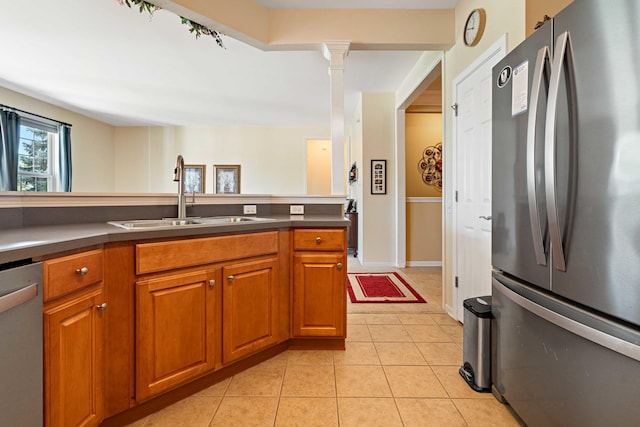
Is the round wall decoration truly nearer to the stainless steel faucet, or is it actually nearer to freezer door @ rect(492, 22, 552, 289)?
freezer door @ rect(492, 22, 552, 289)


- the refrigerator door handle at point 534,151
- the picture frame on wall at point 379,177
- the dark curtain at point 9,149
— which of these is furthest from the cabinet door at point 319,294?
the dark curtain at point 9,149

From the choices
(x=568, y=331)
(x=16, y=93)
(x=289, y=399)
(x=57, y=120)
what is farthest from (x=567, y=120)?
(x=57, y=120)

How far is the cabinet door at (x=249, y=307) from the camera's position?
1.68 meters

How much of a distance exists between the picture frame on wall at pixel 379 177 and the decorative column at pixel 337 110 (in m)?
2.21

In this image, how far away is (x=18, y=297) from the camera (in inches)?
34.5

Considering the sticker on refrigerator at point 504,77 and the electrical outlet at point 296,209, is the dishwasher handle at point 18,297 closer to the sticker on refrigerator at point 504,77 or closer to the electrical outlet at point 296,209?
the electrical outlet at point 296,209

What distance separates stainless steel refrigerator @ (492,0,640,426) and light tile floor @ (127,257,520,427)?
35 centimetres

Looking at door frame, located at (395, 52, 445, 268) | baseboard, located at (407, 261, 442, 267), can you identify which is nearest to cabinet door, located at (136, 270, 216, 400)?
door frame, located at (395, 52, 445, 268)

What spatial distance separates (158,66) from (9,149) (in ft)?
9.11

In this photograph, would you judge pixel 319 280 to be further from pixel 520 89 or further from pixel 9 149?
pixel 9 149

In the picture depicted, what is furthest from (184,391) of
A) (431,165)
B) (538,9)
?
(431,165)

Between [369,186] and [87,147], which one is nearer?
[369,186]

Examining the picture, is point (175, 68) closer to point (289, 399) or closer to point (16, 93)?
point (16, 93)

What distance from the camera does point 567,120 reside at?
0.99 m
